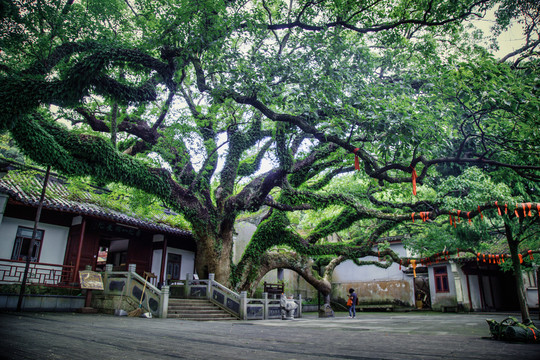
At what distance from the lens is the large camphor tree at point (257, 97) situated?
5355mm

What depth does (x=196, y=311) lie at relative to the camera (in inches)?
403

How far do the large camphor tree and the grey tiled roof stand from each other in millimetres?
2458

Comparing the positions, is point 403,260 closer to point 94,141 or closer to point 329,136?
point 329,136

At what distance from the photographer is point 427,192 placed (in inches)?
486

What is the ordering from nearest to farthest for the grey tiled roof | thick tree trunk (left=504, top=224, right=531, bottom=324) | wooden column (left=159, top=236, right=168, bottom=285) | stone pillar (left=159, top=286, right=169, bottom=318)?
thick tree trunk (left=504, top=224, right=531, bottom=324) → stone pillar (left=159, top=286, right=169, bottom=318) → the grey tiled roof → wooden column (left=159, top=236, right=168, bottom=285)

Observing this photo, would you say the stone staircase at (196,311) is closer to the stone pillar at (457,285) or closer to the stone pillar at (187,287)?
the stone pillar at (187,287)

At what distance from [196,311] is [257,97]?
23.8 ft

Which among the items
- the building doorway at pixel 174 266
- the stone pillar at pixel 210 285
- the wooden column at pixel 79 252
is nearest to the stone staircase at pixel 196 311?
the stone pillar at pixel 210 285

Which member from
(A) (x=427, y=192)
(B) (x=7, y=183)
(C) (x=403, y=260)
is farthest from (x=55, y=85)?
(C) (x=403, y=260)

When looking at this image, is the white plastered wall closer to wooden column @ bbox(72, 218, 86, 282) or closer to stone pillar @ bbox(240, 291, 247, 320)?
wooden column @ bbox(72, 218, 86, 282)

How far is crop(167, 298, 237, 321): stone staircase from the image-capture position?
9742 millimetres

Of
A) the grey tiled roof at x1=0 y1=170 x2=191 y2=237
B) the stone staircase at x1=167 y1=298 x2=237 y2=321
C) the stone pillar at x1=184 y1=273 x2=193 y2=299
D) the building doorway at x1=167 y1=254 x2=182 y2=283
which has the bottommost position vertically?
the stone staircase at x1=167 y1=298 x2=237 y2=321

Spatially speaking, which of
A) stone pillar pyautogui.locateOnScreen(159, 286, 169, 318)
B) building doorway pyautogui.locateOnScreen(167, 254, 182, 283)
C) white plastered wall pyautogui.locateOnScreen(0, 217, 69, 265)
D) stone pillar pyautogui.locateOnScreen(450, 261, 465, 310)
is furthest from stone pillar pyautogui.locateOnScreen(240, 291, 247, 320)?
stone pillar pyautogui.locateOnScreen(450, 261, 465, 310)

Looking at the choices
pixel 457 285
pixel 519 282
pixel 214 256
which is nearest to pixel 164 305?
pixel 214 256
